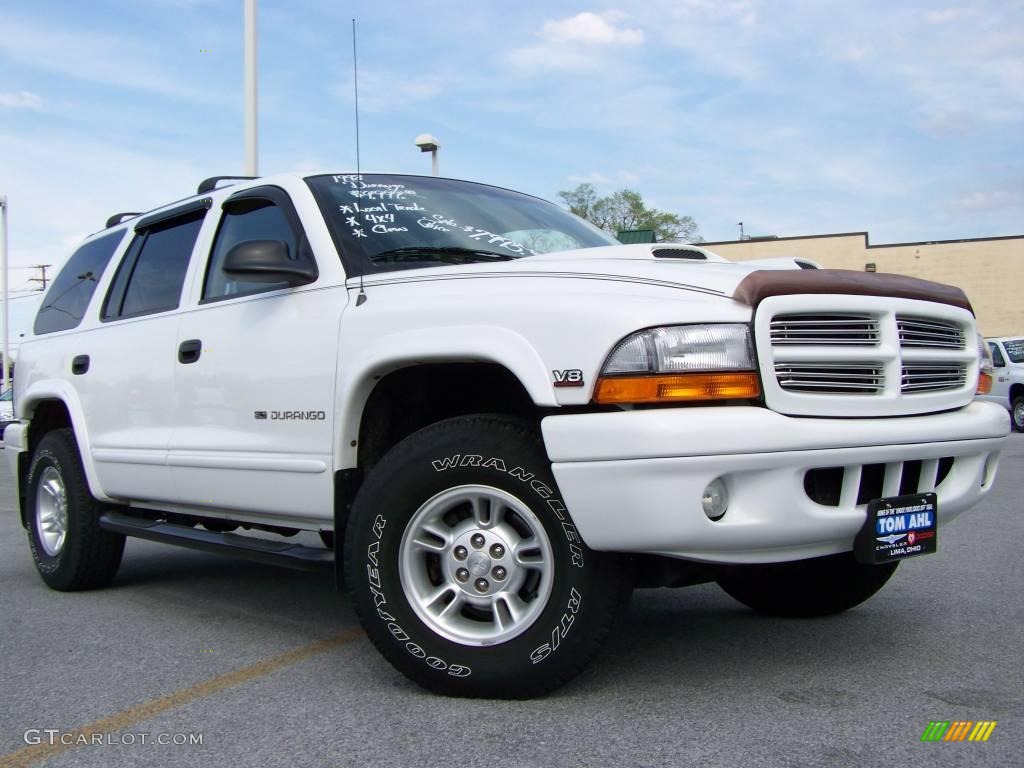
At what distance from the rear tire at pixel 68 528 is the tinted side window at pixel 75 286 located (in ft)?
2.24

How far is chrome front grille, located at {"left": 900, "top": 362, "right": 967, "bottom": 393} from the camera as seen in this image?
124 inches

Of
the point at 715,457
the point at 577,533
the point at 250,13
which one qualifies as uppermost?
the point at 250,13

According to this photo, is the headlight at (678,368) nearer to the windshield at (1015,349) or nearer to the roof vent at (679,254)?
the roof vent at (679,254)

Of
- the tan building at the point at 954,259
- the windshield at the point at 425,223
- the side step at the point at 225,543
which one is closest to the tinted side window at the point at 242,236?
the windshield at the point at 425,223

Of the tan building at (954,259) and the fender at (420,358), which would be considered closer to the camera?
the fender at (420,358)

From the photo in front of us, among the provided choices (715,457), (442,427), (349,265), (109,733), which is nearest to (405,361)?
(442,427)

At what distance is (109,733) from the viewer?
2.98 metres

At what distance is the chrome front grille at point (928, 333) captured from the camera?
318cm

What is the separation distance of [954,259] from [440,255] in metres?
38.3

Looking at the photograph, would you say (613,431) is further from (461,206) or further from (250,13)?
(250,13)

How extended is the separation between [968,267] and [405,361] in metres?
39.0

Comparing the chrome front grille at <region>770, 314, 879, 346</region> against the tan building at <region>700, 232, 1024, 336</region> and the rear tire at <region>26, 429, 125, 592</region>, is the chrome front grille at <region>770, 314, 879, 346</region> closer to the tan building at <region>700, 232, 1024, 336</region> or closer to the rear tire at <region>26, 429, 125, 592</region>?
the rear tire at <region>26, 429, 125, 592</region>

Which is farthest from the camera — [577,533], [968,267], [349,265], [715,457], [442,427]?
[968,267]

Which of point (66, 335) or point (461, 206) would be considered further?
point (66, 335)
